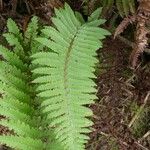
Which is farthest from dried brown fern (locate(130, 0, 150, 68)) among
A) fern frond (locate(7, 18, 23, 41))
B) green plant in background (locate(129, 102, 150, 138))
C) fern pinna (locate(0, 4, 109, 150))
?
fern frond (locate(7, 18, 23, 41))

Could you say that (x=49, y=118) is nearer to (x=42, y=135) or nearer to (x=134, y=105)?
(x=42, y=135)

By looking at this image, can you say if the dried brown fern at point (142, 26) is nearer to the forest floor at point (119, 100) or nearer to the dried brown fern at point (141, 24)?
the dried brown fern at point (141, 24)

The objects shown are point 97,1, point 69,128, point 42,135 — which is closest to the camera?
point 69,128

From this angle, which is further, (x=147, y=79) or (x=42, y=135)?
(x=147, y=79)

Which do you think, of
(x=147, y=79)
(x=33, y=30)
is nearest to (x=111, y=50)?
(x=147, y=79)

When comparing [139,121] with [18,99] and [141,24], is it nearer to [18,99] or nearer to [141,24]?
[141,24]

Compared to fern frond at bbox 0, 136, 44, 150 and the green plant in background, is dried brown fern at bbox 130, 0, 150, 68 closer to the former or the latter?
the green plant in background

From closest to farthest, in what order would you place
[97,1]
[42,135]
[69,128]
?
[69,128] → [42,135] → [97,1]

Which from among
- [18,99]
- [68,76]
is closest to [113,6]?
[68,76]

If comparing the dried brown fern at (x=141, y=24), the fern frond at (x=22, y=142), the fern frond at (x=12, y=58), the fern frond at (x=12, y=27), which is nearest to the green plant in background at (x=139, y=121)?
the dried brown fern at (x=141, y=24)
